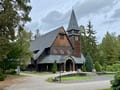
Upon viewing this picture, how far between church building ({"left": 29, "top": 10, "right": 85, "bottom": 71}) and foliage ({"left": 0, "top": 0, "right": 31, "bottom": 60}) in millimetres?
24820

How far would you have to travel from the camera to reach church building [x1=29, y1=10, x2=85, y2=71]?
4569 cm

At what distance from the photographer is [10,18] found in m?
18.7

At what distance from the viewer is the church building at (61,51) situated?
45.7 meters

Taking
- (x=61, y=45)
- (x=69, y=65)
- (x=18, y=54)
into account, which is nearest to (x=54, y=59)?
(x=69, y=65)

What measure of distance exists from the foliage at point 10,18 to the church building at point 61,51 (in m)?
24.8

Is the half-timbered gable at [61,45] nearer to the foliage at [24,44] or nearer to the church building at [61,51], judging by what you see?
the church building at [61,51]

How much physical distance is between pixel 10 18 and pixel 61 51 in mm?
30535

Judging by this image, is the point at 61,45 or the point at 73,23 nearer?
the point at 61,45

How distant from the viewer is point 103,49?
67875 mm

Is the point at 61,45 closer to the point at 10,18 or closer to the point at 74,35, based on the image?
the point at 74,35

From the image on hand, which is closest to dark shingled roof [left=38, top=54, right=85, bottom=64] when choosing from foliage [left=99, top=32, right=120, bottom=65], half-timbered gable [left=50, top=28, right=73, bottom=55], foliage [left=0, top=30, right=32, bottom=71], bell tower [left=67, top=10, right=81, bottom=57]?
half-timbered gable [left=50, top=28, right=73, bottom=55]

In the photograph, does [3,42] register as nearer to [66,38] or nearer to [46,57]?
[46,57]

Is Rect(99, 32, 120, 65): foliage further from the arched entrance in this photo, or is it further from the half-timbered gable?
the arched entrance

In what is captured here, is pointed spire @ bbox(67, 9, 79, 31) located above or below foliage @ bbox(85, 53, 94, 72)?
above
